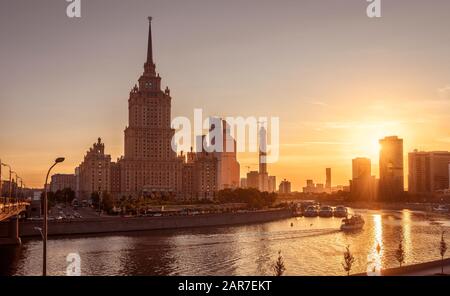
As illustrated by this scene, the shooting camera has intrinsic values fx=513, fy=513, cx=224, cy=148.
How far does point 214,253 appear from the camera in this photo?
35.5m

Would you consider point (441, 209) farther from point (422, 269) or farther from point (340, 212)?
point (422, 269)

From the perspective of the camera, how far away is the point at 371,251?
124 ft

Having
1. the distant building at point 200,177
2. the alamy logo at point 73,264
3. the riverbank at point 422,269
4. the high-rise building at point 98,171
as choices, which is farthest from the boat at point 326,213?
the riverbank at point 422,269

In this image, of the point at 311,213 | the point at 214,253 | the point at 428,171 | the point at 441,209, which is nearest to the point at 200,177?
the point at 311,213

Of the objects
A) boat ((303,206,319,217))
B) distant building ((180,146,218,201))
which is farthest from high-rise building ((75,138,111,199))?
boat ((303,206,319,217))

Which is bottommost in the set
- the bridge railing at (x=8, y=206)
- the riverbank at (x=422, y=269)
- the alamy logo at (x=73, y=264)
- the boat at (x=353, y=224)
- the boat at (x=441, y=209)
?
the boat at (x=441, y=209)

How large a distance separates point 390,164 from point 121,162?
80.5m

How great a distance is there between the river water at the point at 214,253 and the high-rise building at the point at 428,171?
337 ft

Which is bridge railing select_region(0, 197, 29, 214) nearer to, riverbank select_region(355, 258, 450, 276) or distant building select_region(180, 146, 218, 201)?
riverbank select_region(355, 258, 450, 276)

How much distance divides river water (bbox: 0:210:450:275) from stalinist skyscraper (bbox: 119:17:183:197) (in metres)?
61.0

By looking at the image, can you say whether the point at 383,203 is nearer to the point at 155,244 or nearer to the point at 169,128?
the point at 169,128

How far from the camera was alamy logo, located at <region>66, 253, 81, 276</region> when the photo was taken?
1106 inches

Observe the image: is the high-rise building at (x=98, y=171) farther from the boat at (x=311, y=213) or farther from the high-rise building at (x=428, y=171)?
the high-rise building at (x=428, y=171)

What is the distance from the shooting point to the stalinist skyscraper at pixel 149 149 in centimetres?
11162
